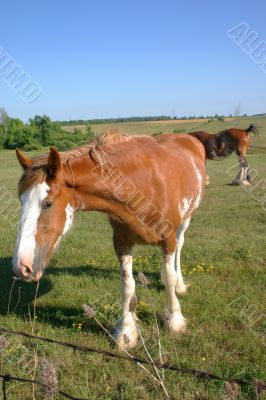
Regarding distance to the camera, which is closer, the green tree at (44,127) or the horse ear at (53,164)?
the horse ear at (53,164)

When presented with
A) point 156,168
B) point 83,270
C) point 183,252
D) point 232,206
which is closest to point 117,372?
point 156,168

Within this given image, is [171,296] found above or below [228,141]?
below

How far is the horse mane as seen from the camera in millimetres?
3248

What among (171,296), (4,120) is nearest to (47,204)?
(171,296)

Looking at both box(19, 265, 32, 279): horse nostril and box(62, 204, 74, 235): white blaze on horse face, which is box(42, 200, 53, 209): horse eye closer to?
box(62, 204, 74, 235): white blaze on horse face

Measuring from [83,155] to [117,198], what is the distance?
0.53 m

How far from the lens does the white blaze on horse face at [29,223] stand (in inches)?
121

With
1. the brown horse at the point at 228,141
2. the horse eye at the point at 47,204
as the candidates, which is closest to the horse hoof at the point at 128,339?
the horse eye at the point at 47,204

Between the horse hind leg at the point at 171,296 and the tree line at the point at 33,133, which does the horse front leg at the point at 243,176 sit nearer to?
the horse hind leg at the point at 171,296

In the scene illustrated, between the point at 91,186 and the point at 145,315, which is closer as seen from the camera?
the point at 91,186

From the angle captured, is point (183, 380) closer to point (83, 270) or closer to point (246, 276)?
point (246, 276)

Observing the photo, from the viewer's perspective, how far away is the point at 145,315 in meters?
4.85

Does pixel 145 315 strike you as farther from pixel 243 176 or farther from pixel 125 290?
pixel 243 176

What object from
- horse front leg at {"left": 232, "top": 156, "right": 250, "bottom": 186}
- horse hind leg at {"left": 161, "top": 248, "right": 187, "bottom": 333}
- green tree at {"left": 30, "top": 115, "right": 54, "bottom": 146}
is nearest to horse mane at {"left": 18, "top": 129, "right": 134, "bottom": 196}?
horse hind leg at {"left": 161, "top": 248, "right": 187, "bottom": 333}
